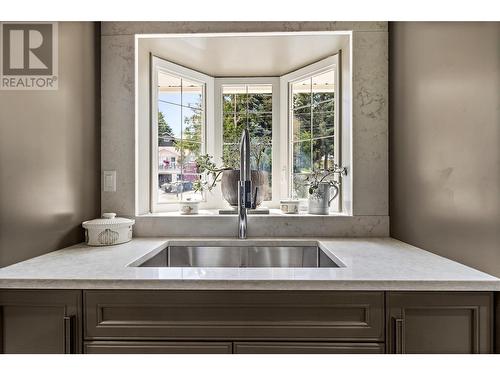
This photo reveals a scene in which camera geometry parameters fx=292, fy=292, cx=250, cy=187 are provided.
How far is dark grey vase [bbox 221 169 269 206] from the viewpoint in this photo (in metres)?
1.76

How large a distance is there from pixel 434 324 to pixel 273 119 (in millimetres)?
1474

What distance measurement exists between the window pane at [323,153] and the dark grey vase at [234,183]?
0.35 meters

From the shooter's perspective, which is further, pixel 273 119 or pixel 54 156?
pixel 273 119

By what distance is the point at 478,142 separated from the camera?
97cm

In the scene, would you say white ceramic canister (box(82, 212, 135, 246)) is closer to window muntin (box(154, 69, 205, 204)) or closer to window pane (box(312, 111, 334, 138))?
window muntin (box(154, 69, 205, 204))

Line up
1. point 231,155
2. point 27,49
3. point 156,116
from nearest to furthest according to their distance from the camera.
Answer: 1. point 27,49
2. point 156,116
3. point 231,155

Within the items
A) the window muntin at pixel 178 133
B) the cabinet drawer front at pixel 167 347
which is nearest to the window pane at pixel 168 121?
the window muntin at pixel 178 133

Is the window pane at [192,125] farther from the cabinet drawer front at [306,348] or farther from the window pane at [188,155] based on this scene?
the cabinet drawer front at [306,348]

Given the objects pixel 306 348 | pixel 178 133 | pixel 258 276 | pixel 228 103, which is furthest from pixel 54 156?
pixel 306 348

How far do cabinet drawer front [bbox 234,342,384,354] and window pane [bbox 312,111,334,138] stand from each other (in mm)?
1248

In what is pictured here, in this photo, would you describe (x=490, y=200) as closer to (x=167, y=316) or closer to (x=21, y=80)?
(x=167, y=316)

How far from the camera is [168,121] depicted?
1.88 m

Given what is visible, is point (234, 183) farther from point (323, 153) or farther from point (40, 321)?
point (40, 321)

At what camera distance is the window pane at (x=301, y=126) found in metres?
1.93
